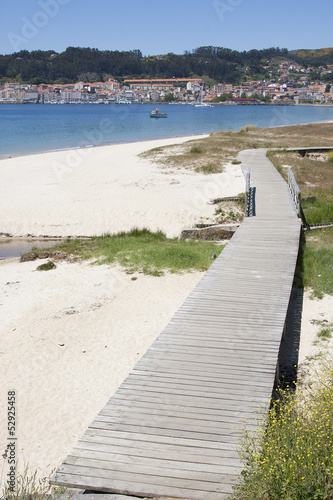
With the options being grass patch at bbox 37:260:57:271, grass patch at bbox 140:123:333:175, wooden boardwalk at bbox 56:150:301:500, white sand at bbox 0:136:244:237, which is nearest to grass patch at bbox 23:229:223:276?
grass patch at bbox 37:260:57:271

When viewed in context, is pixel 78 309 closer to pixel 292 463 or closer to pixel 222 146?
pixel 292 463

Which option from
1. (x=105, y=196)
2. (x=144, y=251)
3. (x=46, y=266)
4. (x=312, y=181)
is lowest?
(x=46, y=266)

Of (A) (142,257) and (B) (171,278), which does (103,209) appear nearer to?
(A) (142,257)

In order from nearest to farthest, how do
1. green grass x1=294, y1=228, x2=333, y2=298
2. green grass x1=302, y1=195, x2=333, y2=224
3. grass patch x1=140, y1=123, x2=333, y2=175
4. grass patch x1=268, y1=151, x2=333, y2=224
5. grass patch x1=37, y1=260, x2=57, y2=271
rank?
green grass x1=294, y1=228, x2=333, y2=298, grass patch x1=37, y1=260, x2=57, y2=271, green grass x1=302, y1=195, x2=333, y2=224, grass patch x1=268, y1=151, x2=333, y2=224, grass patch x1=140, y1=123, x2=333, y2=175

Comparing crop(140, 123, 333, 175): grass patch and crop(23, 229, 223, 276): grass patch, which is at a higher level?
crop(140, 123, 333, 175): grass patch

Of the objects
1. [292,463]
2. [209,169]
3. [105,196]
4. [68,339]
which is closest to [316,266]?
[68,339]

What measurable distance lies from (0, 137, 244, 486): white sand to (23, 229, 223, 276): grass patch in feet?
1.87

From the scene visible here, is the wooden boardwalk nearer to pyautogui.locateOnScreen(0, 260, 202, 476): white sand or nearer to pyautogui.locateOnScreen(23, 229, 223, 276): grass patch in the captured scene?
pyautogui.locateOnScreen(0, 260, 202, 476): white sand

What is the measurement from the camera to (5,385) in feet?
23.9

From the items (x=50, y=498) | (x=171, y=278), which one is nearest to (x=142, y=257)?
(x=171, y=278)

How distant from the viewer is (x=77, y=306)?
10.1 metres

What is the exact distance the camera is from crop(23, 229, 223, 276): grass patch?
1198 centimetres

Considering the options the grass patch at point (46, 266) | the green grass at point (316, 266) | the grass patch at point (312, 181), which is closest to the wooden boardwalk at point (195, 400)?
the green grass at point (316, 266)

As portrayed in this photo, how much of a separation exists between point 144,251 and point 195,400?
7.79 metres
